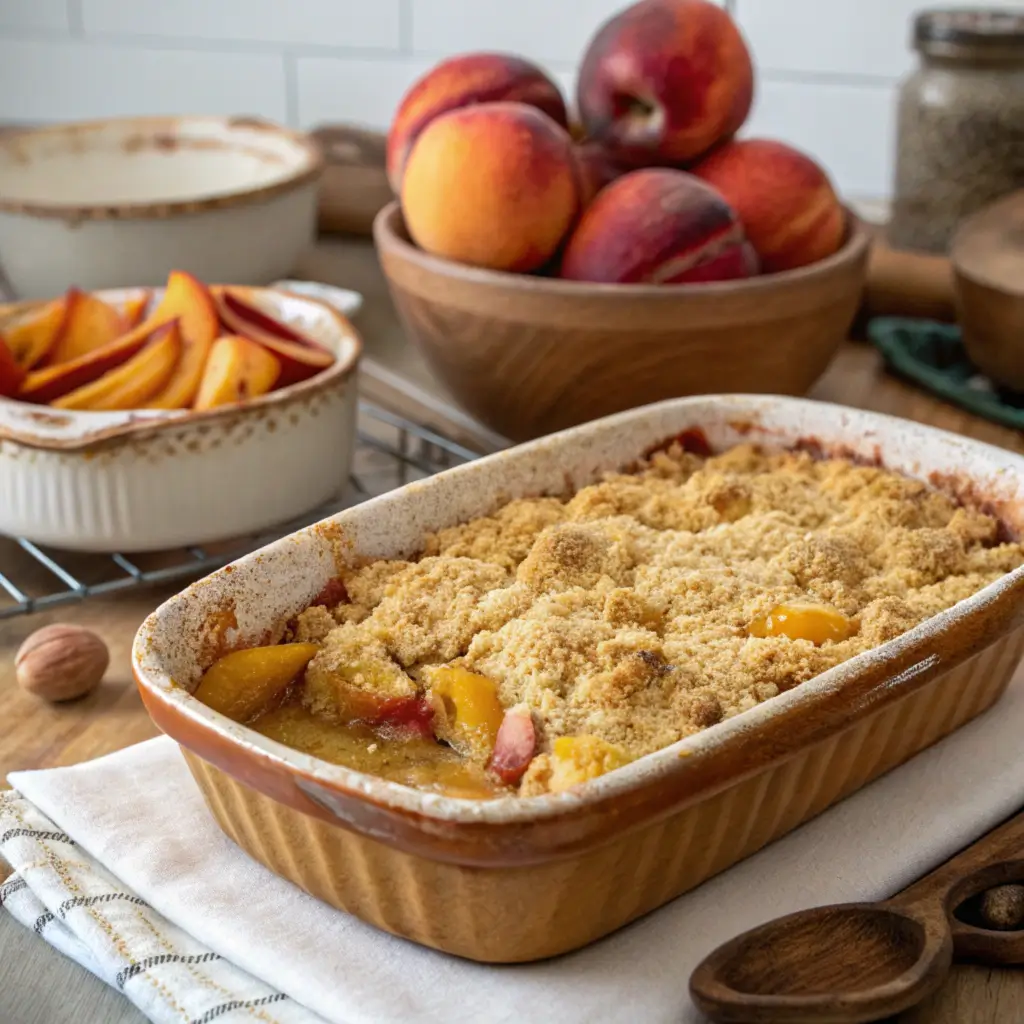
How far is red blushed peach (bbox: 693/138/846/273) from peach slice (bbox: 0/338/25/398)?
587mm

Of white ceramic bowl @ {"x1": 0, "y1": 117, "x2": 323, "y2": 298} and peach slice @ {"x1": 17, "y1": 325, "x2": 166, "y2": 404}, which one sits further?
white ceramic bowl @ {"x1": 0, "y1": 117, "x2": 323, "y2": 298}

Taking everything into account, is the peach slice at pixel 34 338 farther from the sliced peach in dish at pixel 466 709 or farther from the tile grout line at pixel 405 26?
the tile grout line at pixel 405 26

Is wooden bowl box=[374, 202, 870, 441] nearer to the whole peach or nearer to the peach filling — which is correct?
the whole peach

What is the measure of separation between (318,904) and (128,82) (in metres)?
2.10

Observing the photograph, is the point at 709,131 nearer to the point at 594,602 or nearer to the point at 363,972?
the point at 594,602

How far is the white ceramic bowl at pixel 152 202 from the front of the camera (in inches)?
53.6

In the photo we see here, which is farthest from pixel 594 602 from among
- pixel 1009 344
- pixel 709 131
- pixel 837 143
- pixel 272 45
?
pixel 272 45

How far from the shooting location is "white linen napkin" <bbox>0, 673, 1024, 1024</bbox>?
627 millimetres

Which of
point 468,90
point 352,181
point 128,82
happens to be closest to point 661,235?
point 468,90

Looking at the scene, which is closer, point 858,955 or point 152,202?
point 858,955

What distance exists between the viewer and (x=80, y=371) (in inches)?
40.6

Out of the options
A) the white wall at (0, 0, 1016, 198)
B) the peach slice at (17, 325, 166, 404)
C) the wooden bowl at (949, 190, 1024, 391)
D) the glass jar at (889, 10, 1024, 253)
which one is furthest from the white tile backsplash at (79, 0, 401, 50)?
the peach slice at (17, 325, 166, 404)

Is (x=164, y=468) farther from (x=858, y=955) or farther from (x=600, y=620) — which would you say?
(x=858, y=955)

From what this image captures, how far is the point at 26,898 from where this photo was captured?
0.70 metres
